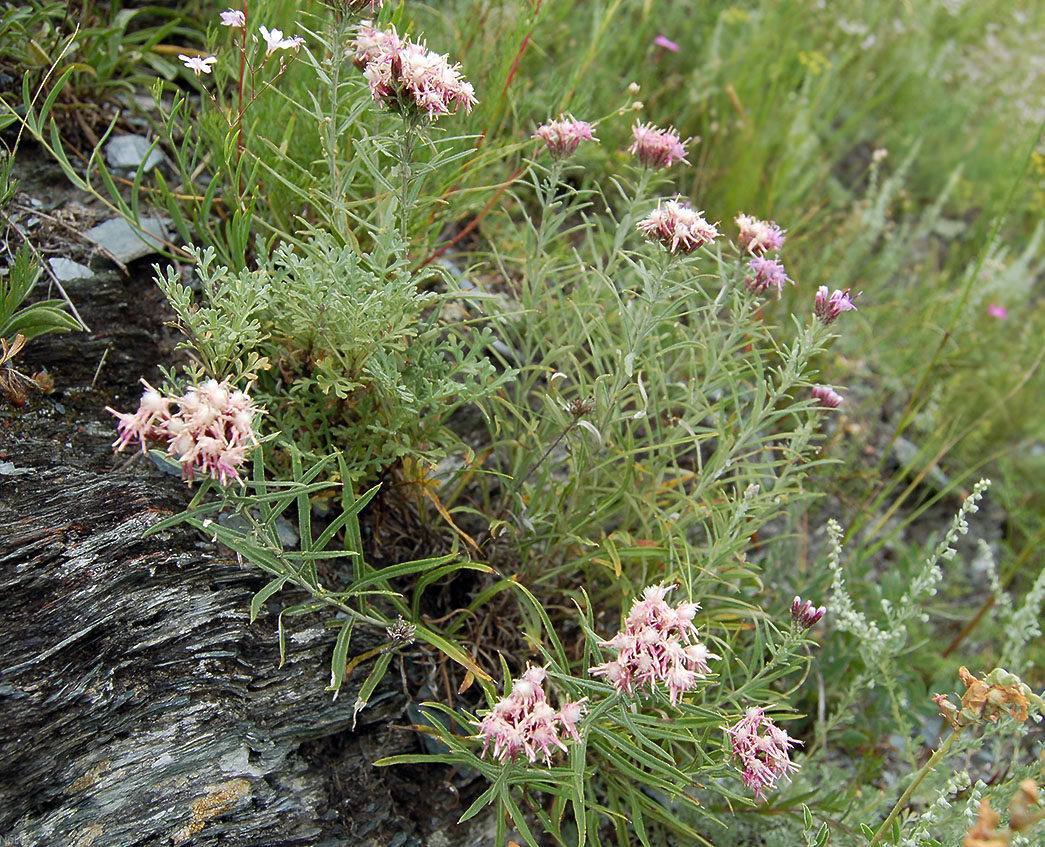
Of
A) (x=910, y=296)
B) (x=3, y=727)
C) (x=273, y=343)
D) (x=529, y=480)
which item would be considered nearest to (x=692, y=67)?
(x=910, y=296)

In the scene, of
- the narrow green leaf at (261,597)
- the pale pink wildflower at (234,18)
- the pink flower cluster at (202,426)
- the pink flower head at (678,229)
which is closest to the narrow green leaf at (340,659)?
the narrow green leaf at (261,597)

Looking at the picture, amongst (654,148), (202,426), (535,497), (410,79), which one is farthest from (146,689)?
(654,148)

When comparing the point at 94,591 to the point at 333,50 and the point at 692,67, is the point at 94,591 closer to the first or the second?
the point at 333,50

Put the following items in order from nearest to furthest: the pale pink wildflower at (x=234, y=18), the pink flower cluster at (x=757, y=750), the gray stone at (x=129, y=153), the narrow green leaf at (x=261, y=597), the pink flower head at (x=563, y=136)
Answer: the narrow green leaf at (x=261, y=597) < the pink flower cluster at (x=757, y=750) < the pale pink wildflower at (x=234, y=18) < the pink flower head at (x=563, y=136) < the gray stone at (x=129, y=153)

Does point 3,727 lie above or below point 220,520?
below

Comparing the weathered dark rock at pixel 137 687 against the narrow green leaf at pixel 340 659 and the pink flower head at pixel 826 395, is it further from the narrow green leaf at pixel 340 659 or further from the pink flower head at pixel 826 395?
the pink flower head at pixel 826 395

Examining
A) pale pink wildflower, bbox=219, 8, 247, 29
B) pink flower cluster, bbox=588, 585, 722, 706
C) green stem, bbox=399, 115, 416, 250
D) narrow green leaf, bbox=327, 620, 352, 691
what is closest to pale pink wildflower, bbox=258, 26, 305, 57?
pale pink wildflower, bbox=219, 8, 247, 29

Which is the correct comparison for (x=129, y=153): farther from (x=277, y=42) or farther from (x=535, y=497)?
(x=535, y=497)
